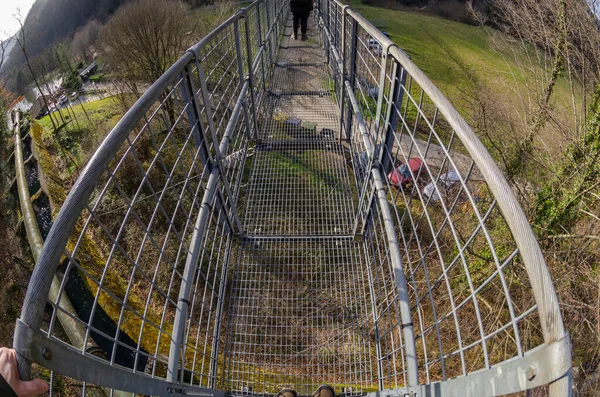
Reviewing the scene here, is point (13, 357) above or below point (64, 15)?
below

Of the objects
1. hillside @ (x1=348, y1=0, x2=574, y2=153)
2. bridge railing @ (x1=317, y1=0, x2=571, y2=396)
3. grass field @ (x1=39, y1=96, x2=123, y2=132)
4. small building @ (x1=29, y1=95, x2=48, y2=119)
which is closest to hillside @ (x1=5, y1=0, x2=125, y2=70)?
small building @ (x1=29, y1=95, x2=48, y2=119)

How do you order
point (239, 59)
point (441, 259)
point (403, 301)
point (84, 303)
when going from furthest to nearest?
point (84, 303), point (239, 59), point (403, 301), point (441, 259)

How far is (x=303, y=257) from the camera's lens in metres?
3.29

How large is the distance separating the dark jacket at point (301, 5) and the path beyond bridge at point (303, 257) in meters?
1.48

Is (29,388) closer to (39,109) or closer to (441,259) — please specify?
(441,259)

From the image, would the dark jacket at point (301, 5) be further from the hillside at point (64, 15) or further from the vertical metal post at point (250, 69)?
the hillside at point (64, 15)

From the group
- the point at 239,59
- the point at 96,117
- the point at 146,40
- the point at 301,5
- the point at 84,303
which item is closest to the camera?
the point at 239,59

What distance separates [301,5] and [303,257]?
598 cm

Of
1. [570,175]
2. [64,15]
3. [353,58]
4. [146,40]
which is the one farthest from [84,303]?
[64,15]

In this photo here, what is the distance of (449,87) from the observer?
14.9m

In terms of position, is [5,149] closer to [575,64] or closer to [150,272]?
[150,272]

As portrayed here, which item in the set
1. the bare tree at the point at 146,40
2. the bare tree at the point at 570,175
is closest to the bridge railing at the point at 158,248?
the bare tree at the point at 146,40

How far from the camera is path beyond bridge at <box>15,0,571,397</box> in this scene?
1.03 m

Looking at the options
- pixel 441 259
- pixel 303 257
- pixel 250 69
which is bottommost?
pixel 303 257
